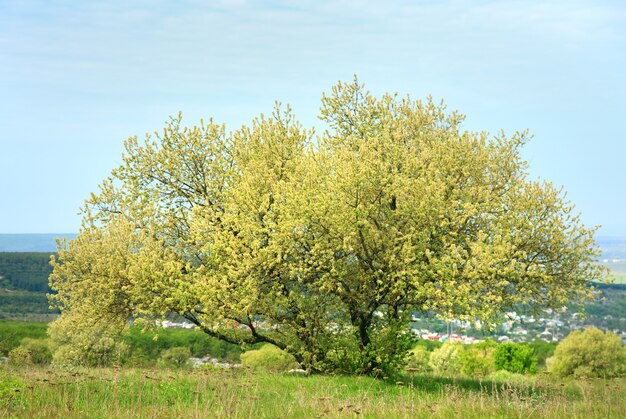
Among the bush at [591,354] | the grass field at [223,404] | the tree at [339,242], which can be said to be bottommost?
the bush at [591,354]

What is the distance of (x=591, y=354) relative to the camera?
1761 inches

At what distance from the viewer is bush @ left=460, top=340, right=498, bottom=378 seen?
157ft

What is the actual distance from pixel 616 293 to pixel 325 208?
19925 cm

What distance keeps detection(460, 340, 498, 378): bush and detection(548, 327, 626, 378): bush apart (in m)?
4.72

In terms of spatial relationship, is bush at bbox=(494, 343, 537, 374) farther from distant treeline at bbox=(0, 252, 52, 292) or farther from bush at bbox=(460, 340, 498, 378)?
distant treeline at bbox=(0, 252, 52, 292)

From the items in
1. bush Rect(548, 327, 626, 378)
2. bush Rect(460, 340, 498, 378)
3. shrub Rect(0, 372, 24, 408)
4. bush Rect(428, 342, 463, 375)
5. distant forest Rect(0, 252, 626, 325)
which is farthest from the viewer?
distant forest Rect(0, 252, 626, 325)

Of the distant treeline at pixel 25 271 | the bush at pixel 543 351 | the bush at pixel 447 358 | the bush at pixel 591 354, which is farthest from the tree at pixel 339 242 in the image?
the distant treeline at pixel 25 271

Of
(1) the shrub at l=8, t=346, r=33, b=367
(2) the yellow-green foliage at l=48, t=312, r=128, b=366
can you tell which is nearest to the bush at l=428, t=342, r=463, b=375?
(2) the yellow-green foliage at l=48, t=312, r=128, b=366

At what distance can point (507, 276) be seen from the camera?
24.7m

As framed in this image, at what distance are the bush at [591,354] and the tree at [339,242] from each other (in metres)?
19.1

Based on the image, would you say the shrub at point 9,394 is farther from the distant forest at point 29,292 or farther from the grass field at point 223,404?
the distant forest at point 29,292

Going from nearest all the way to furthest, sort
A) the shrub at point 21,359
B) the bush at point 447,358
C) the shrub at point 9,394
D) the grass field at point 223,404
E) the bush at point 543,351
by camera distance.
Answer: the grass field at point 223,404 → the shrub at point 9,394 → the shrub at point 21,359 → the bush at point 447,358 → the bush at point 543,351

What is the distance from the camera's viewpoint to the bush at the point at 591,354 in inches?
1735

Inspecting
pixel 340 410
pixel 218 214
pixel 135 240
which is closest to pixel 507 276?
pixel 218 214
